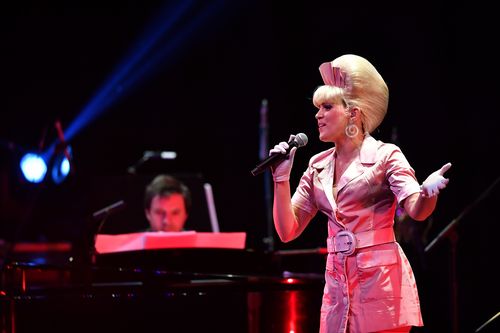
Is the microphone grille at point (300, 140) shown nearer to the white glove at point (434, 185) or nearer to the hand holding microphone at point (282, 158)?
the hand holding microphone at point (282, 158)

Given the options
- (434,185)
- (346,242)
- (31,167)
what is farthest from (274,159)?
(31,167)

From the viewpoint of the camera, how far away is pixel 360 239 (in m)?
2.61

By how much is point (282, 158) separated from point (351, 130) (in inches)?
12.9

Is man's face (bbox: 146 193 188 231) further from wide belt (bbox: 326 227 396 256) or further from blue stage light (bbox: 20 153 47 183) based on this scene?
wide belt (bbox: 326 227 396 256)

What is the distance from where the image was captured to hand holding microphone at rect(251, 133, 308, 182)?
262 cm

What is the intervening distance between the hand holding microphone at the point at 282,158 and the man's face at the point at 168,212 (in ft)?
9.76

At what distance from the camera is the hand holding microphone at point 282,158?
2.62 meters

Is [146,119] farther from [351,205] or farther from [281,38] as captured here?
[351,205]

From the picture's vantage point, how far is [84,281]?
3.87 metres

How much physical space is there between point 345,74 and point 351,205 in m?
0.51

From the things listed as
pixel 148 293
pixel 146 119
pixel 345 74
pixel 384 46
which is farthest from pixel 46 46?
pixel 345 74

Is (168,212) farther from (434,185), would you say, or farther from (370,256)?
(434,185)

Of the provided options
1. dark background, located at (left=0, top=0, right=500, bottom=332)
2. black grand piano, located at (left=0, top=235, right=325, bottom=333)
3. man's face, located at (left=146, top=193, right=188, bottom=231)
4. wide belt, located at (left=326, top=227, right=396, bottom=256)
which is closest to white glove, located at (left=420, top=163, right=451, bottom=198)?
wide belt, located at (left=326, top=227, right=396, bottom=256)

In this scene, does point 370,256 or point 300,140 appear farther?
point 300,140
